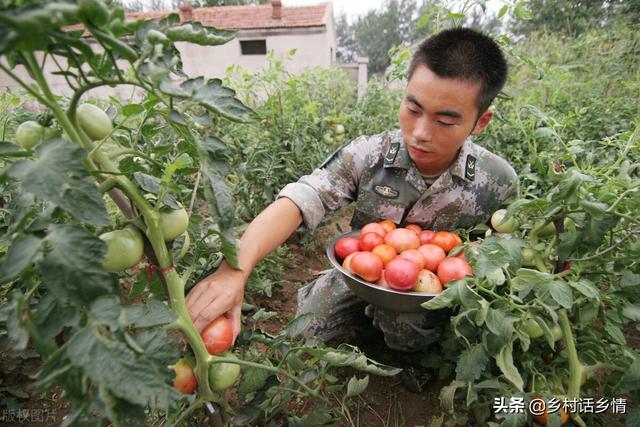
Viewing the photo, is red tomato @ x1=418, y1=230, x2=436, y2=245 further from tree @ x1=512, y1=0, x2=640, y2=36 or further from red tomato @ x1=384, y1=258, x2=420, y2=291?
tree @ x1=512, y1=0, x2=640, y2=36

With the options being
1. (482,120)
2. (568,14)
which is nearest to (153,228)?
(482,120)

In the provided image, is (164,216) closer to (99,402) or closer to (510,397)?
(99,402)

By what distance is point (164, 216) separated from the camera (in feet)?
2.58

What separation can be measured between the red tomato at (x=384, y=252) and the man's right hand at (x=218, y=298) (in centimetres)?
53

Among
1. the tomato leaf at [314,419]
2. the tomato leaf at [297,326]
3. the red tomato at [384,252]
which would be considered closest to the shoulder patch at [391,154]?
the red tomato at [384,252]

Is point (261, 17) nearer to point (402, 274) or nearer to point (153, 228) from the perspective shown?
point (402, 274)

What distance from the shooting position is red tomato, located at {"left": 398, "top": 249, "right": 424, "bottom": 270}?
4.38 feet

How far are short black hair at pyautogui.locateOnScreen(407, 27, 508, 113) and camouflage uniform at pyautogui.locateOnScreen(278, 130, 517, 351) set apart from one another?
39 cm

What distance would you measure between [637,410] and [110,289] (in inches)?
48.1

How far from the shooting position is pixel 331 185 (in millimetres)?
1720

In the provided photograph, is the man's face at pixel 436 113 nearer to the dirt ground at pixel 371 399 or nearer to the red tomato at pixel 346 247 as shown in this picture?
the red tomato at pixel 346 247

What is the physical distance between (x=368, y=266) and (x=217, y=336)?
59 centimetres

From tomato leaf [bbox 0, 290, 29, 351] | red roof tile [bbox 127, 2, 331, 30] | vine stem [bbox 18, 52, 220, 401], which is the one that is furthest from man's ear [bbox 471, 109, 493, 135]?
red roof tile [bbox 127, 2, 331, 30]

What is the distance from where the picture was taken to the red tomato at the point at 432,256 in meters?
1.38
